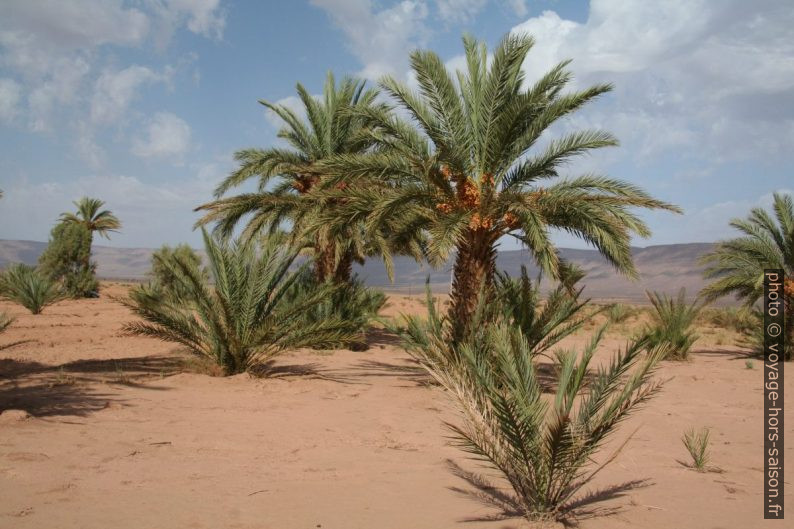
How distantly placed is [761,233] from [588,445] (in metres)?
14.6

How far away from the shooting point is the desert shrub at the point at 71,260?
96.0ft

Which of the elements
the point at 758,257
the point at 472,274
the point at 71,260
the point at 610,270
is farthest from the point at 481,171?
the point at 610,270

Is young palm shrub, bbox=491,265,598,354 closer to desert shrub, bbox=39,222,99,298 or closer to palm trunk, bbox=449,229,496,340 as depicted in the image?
palm trunk, bbox=449,229,496,340

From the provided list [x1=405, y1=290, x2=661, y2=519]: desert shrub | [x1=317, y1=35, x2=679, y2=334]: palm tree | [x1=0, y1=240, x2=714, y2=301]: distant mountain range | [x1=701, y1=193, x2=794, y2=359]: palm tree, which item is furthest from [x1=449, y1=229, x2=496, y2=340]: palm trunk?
[x1=0, y1=240, x2=714, y2=301]: distant mountain range

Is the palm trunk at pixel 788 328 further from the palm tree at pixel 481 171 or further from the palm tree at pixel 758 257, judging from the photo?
the palm tree at pixel 481 171

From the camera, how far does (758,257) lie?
51.5 ft

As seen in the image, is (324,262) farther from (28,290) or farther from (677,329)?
(28,290)

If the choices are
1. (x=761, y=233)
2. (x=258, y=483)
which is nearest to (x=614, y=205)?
(x=258, y=483)

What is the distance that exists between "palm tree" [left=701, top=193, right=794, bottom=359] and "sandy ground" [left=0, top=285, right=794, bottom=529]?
6460mm

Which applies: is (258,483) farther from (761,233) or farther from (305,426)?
(761,233)

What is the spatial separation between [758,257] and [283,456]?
15162mm

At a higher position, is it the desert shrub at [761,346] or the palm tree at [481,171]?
the palm tree at [481,171]

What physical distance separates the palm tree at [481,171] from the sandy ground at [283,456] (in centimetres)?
264

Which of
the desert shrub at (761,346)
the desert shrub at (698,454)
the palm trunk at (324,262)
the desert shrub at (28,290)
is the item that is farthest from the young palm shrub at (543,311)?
the desert shrub at (28,290)
